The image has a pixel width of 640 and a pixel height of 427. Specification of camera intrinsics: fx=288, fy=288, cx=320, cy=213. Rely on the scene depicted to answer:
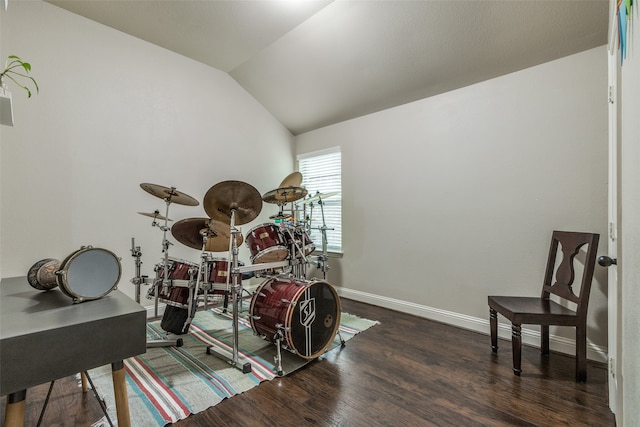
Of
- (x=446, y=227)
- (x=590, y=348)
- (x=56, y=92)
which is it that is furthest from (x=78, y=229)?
(x=590, y=348)

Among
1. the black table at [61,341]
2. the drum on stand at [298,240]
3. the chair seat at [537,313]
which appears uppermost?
the drum on stand at [298,240]

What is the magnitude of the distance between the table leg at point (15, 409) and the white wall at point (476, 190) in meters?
2.96

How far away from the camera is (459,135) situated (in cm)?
282

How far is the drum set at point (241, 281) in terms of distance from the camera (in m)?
2.04

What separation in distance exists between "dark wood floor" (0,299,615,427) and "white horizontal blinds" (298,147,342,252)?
5.91ft

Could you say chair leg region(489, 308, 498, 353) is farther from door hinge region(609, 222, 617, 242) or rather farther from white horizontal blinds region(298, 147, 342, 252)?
white horizontal blinds region(298, 147, 342, 252)

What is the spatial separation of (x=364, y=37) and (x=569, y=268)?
2.54 m

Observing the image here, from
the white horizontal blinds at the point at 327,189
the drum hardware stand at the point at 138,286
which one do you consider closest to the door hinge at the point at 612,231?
the white horizontal blinds at the point at 327,189

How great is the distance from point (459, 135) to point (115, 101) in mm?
3413

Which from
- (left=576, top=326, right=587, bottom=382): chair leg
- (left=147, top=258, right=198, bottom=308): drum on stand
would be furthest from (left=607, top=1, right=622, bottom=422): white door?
(left=147, top=258, right=198, bottom=308): drum on stand

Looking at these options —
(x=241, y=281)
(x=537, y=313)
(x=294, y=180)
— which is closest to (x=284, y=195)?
(x=294, y=180)

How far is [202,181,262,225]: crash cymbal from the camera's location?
2.03m

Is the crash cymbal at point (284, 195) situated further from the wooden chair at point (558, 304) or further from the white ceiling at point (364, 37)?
the wooden chair at point (558, 304)

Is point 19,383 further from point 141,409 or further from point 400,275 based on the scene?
point 400,275
